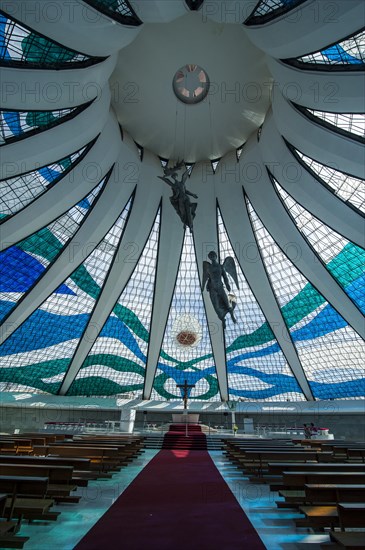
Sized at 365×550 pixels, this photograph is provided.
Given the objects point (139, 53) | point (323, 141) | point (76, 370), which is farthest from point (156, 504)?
point (76, 370)

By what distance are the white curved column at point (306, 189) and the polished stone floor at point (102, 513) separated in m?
16.3

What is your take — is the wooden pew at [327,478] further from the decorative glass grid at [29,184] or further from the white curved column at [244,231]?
the white curved column at [244,231]

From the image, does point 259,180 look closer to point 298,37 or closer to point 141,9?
point 298,37

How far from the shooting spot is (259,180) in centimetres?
2519

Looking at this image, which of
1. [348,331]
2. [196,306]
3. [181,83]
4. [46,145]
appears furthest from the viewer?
[196,306]

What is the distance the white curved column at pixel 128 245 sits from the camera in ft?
86.9

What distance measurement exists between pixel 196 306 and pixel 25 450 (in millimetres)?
20077

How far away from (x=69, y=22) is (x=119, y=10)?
2.98 m

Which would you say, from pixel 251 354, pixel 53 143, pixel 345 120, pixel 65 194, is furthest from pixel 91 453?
pixel 251 354

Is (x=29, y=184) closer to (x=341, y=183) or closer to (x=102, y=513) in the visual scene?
(x=341, y=183)

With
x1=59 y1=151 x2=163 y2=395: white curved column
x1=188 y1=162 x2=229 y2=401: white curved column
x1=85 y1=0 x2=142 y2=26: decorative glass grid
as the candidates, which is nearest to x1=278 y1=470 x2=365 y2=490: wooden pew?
x1=85 y1=0 x2=142 y2=26: decorative glass grid

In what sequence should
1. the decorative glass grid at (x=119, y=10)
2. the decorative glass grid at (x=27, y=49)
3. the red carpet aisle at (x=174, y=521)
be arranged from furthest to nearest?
1. the decorative glass grid at (x=119, y=10)
2. the decorative glass grid at (x=27, y=49)
3. the red carpet aisle at (x=174, y=521)

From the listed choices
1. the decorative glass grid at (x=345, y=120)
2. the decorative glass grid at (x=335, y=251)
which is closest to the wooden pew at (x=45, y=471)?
the decorative glass grid at (x=345, y=120)

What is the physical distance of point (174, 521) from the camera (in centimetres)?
557
